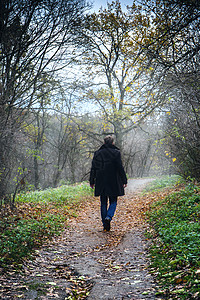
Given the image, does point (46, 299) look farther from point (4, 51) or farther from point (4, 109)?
point (4, 51)

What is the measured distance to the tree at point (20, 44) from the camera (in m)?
5.70

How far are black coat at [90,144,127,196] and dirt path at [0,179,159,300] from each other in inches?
42.5

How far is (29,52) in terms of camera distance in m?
6.38

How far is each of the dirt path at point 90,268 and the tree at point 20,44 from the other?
2.56 m

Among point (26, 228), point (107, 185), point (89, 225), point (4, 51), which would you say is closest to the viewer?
point (26, 228)

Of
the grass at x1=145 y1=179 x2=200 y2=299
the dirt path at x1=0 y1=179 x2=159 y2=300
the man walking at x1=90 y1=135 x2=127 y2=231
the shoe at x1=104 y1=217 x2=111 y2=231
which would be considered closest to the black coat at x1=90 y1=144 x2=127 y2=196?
the man walking at x1=90 y1=135 x2=127 y2=231

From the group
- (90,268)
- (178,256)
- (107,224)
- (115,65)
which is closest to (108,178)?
(107,224)

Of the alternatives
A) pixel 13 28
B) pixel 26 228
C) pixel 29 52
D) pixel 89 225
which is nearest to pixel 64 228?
pixel 89 225

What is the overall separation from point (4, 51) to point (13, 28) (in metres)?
0.57

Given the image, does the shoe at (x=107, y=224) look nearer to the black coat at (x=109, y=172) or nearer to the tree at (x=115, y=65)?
the black coat at (x=109, y=172)

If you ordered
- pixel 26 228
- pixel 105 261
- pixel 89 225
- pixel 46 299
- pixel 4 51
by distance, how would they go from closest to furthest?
pixel 46 299 → pixel 105 261 → pixel 26 228 → pixel 4 51 → pixel 89 225

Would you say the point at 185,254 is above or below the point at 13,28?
below

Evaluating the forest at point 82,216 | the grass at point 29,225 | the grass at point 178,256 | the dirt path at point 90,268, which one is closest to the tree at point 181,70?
the forest at point 82,216

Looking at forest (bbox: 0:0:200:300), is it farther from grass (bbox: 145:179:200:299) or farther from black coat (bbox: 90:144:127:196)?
black coat (bbox: 90:144:127:196)
